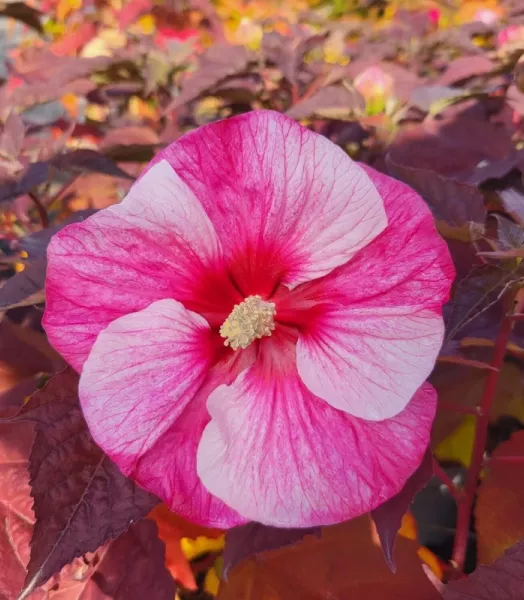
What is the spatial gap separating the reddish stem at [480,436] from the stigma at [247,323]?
0.19 metres

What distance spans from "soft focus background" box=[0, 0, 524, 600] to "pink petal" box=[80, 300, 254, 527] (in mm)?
69

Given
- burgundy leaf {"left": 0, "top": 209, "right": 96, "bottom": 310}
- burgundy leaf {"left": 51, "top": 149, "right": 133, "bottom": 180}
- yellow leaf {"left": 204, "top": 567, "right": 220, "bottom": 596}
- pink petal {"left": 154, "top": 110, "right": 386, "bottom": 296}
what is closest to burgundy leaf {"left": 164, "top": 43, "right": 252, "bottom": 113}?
burgundy leaf {"left": 51, "top": 149, "right": 133, "bottom": 180}

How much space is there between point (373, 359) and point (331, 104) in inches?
25.4

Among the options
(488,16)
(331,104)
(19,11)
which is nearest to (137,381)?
(331,104)

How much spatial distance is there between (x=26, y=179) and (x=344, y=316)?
465 millimetres

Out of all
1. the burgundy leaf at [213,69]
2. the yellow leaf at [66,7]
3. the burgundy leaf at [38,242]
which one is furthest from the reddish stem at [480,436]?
the yellow leaf at [66,7]

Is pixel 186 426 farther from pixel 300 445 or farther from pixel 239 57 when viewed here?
pixel 239 57

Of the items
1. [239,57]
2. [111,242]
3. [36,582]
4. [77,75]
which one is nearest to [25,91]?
[77,75]

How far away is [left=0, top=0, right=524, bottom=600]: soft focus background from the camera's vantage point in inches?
18.9

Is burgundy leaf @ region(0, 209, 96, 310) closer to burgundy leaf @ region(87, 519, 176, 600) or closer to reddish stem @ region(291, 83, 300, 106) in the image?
burgundy leaf @ region(87, 519, 176, 600)

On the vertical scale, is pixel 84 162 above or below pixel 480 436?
above

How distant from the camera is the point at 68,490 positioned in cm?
43

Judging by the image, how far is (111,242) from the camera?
1.28 feet

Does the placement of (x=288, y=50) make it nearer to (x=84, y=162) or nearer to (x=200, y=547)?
(x=84, y=162)
